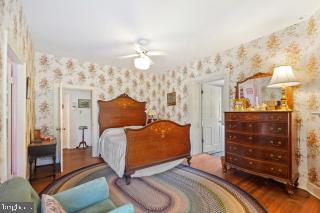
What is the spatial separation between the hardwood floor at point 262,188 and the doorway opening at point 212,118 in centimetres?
90

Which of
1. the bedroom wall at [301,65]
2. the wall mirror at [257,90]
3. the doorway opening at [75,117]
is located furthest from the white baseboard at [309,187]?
the doorway opening at [75,117]

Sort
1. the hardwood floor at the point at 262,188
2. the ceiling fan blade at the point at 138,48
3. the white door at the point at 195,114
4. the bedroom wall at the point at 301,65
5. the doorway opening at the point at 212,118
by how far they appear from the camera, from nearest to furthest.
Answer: the hardwood floor at the point at 262,188 → the bedroom wall at the point at 301,65 → the ceiling fan blade at the point at 138,48 → the white door at the point at 195,114 → the doorway opening at the point at 212,118

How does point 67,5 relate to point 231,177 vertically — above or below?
above

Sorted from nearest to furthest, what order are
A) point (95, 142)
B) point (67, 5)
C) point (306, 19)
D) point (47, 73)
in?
point (67, 5)
point (306, 19)
point (47, 73)
point (95, 142)

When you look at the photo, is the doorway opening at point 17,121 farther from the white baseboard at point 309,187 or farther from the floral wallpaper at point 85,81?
the white baseboard at point 309,187

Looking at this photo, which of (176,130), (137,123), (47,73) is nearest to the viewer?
(176,130)

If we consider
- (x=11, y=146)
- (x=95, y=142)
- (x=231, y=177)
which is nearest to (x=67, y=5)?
(x=11, y=146)

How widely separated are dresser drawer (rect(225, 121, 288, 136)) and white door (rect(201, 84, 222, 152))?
5.37 feet

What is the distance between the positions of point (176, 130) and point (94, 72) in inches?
108

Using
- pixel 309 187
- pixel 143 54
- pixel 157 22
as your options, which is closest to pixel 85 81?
pixel 143 54

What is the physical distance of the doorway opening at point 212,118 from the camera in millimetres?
4688

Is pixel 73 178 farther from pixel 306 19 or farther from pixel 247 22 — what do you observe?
pixel 306 19

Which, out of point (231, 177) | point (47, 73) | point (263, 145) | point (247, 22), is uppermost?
point (247, 22)

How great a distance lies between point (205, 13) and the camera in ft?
7.65
